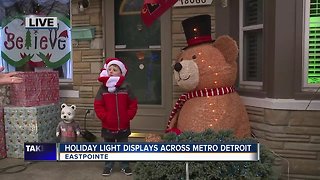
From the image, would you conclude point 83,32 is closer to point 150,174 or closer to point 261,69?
point 261,69

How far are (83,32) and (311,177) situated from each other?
13.8 ft

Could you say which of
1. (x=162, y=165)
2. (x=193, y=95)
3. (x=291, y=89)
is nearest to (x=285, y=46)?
(x=291, y=89)

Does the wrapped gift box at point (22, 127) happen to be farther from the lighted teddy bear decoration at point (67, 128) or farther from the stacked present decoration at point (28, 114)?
the lighted teddy bear decoration at point (67, 128)

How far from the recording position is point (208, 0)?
5.44 metres

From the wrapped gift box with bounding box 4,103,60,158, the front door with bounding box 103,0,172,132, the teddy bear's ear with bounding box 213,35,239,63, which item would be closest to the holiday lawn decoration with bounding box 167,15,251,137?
the teddy bear's ear with bounding box 213,35,239,63

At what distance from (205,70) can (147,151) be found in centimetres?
210

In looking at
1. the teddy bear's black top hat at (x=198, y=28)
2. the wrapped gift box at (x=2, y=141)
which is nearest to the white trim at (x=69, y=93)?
the wrapped gift box at (x=2, y=141)

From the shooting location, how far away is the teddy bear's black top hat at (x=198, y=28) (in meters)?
4.40

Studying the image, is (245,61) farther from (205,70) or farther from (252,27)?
(205,70)

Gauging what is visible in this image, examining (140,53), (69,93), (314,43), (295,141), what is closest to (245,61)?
(314,43)

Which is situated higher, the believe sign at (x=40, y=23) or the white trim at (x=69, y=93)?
the believe sign at (x=40, y=23)

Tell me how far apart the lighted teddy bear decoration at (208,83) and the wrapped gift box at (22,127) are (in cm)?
234

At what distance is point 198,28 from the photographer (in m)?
4.44

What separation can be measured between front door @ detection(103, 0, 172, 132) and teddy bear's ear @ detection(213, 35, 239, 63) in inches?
67.7
